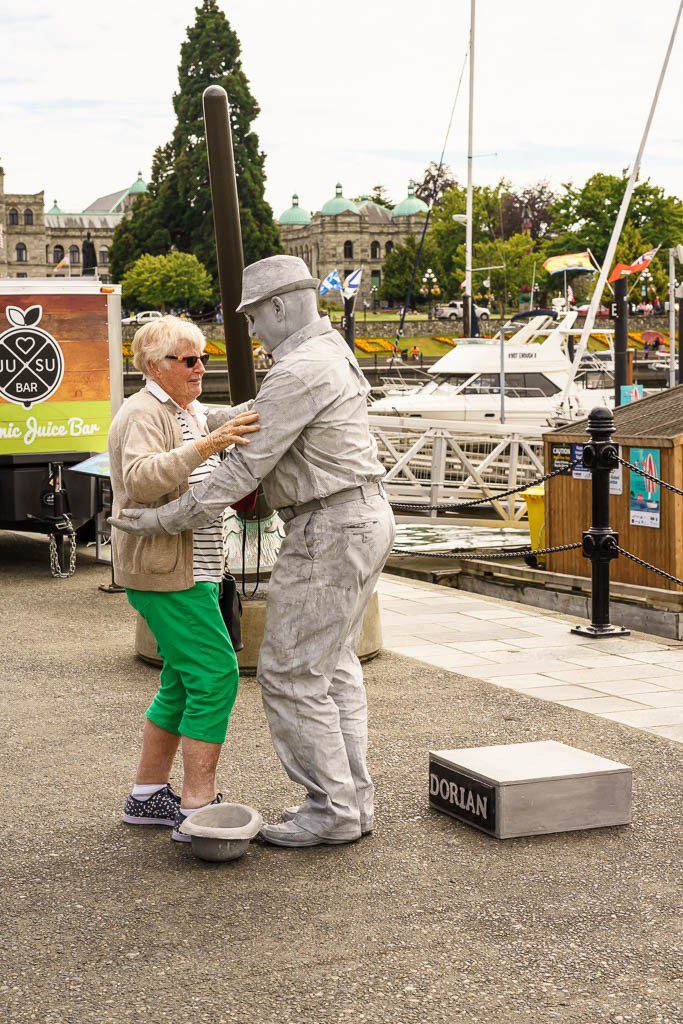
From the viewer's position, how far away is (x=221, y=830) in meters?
4.50

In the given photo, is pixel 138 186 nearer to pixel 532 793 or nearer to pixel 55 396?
pixel 55 396

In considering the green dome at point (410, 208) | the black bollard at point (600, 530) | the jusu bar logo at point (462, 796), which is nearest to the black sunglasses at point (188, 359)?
the jusu bar logo at point (462, 796)

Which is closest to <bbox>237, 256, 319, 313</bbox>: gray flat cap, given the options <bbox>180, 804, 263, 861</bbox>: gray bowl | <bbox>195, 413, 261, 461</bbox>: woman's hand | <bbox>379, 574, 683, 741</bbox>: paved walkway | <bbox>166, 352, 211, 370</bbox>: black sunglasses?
<bbox>166, 352, 211, 370</bbox>: black sunglasses

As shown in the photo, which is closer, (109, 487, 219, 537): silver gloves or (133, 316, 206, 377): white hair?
(109, 487, 219, 537): silver gloves

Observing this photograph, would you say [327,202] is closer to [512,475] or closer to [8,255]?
[8,255]

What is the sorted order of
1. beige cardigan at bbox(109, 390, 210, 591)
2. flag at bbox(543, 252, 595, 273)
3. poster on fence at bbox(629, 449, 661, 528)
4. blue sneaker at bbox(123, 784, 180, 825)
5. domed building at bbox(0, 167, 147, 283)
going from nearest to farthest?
beige cardigan at bbox(109, 390, 210, 591), blue sneaker at bbox(123, 784, 180, 825), poster on fence at bbox(629, 449, 661, 528), flag at bbox(543, 252, 595, 273), domed building at bbox(0, 167, 147, 283)

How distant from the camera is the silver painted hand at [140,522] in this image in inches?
179

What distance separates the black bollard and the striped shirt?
4.29 metres

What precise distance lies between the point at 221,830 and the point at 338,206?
160m

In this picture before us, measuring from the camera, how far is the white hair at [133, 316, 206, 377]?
187 inches

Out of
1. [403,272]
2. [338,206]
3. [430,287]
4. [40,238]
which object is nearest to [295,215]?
[338,206]

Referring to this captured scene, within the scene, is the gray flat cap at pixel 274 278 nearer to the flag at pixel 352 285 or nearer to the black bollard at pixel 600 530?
the black bollard at pixel 600 530

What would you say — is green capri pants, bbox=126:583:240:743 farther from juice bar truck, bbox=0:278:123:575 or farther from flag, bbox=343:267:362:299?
flag, bbox=343:267:362:299

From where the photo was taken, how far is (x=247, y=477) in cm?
447
